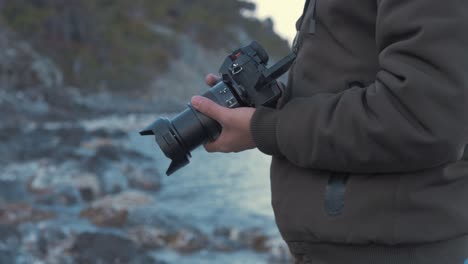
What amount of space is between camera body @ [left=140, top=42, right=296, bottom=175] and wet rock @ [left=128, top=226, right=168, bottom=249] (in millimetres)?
4535

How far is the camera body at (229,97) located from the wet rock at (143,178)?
759 cm

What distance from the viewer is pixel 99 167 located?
941 centimetres

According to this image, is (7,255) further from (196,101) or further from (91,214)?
(196,101)

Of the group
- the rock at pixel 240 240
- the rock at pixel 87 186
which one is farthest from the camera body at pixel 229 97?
the rock at pixel 87 186

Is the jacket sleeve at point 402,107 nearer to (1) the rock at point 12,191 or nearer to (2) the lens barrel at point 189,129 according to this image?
(2) the lens barrel at point 189,129

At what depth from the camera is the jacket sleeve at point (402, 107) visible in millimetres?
1063

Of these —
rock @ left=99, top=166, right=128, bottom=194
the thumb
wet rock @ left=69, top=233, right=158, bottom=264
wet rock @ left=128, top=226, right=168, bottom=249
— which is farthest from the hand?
rock @ left=99, top=166, right=128, bottom=194

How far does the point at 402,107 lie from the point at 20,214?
20.6 feet

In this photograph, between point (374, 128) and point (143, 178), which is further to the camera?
point (143, 178)

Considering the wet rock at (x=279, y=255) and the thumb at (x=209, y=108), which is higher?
the thumb at (x=209, y=108)

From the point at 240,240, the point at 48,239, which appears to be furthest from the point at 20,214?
the point at 240,240

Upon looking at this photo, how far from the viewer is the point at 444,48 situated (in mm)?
1060

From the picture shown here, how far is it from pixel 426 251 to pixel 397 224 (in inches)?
3.6

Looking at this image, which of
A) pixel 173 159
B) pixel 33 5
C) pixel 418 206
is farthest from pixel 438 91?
pixel 33 5
